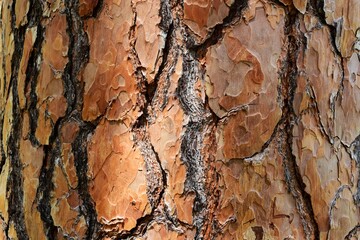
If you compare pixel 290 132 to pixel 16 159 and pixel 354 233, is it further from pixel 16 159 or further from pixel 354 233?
pixel 16 159

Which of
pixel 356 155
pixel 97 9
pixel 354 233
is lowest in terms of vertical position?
pixel 354 233

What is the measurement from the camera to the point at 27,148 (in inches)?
38.2

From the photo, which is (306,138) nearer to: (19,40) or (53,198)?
(53,198)

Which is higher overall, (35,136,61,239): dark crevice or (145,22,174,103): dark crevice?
(145,22,174,103): dark crevice

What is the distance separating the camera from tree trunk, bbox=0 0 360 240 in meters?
0.84

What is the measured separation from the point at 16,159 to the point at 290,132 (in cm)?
46

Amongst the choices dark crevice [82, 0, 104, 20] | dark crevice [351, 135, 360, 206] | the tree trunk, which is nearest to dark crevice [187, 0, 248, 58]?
the tree trunk

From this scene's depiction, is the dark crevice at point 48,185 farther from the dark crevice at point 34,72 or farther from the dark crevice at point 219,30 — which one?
the dark crevice at point 219,30

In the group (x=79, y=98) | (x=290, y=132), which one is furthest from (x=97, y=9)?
(x=290, y=132)

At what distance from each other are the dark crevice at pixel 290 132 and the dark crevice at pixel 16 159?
43 centimetres

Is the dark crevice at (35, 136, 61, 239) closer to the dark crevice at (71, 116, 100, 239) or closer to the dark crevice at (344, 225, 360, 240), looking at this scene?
the dark crevice at (71, 116, 100, 239)

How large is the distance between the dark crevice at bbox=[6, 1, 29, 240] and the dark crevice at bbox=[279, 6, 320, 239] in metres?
0.43

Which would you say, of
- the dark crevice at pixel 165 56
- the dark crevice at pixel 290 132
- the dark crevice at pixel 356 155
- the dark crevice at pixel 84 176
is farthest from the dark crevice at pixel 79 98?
the dark crevice at pixel 356 155

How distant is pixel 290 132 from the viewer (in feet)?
2.82
